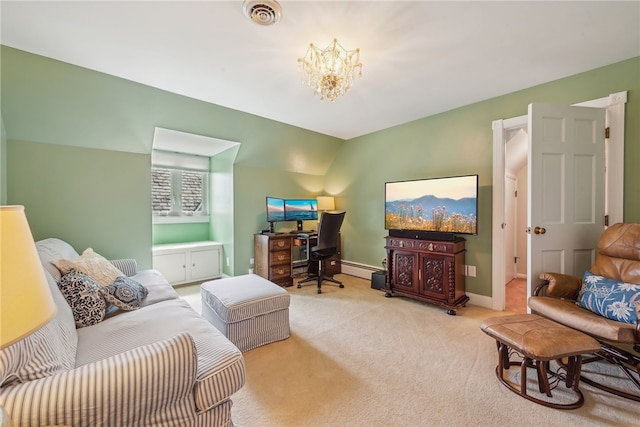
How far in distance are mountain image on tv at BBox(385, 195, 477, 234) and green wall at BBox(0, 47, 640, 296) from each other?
28 cm

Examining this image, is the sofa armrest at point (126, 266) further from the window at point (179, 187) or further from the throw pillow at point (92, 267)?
the window at point (179, 187)

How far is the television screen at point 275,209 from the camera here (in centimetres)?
402

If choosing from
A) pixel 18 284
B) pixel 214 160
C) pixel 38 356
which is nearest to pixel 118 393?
pixel 38 356

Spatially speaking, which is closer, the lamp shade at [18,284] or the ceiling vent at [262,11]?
the lamp shade at [18,284]

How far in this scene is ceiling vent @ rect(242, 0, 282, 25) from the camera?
1493 millimetres

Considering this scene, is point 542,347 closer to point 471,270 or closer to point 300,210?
point 471,270

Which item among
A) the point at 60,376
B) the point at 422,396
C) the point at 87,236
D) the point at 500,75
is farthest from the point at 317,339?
the point at 500,75

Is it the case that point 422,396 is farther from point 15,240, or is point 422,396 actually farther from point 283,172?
point 283,172

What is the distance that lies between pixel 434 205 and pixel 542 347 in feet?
6.31

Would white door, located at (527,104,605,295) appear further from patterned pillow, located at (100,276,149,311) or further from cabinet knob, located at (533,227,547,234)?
patterned pillow, located at (100,276,149,311)

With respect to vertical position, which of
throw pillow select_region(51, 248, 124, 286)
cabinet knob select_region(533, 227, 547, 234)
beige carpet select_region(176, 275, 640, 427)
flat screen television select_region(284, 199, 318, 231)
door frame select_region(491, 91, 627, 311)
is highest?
door frame select_region(491, 91, 627, 311)

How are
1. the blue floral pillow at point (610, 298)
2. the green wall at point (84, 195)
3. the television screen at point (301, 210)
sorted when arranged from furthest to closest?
the television screen at point (301, 210), the green wall at point (84, 195), the blue floral pillow at point (610, 298)

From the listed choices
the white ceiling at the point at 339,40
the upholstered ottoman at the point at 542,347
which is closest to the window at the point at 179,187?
the white ceiling at the point at 339,40

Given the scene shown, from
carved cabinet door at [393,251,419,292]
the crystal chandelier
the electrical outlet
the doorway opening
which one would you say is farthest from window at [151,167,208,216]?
the doorway opening
